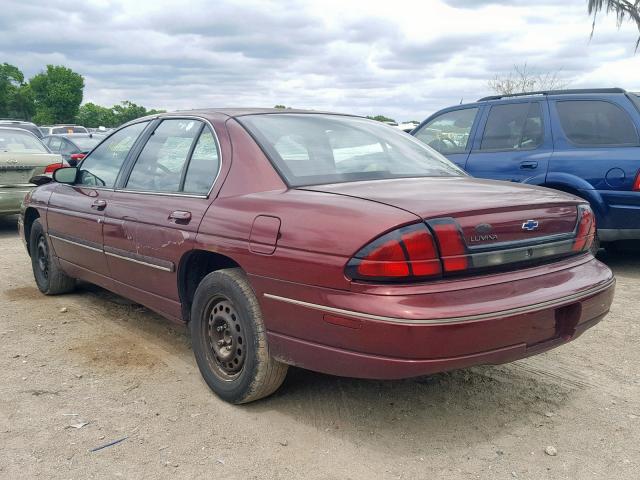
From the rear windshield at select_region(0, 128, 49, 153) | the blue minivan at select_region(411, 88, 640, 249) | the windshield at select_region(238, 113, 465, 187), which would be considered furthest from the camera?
the rear windshield at select_region(0, 128, 49, 153)

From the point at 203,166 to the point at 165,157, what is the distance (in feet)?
1.69

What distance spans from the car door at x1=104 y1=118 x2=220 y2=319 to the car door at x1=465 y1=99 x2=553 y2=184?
3.84 m

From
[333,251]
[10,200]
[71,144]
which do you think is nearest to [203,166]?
[333,251]

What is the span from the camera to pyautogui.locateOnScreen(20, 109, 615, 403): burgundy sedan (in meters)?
2.55

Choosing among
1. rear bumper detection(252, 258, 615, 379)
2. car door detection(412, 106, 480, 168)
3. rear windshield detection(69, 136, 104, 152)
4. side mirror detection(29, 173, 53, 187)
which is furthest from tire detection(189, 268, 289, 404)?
rear windshield detection(69, 136, 104, 152)

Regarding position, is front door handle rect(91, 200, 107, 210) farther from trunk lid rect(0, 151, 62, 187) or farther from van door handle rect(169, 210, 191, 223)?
trunk lid rect(0, 151, 62, 187)

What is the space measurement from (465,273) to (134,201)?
2273 mm

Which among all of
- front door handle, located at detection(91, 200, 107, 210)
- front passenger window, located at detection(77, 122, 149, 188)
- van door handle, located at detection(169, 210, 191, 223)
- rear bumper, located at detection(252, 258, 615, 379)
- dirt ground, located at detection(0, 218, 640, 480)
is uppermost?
front passenger window, located at detection(77, 122, 149, 188)

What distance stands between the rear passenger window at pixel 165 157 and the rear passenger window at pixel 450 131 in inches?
149

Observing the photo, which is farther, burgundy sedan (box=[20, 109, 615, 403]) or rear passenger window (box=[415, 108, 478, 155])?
rear passenger window (box=[415, 108, 478, 155])

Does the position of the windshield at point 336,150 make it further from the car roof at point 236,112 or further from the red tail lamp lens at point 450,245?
the red tail lamp lens at point 450,245

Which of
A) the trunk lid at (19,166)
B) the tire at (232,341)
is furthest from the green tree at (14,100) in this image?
the tire at (232,341)

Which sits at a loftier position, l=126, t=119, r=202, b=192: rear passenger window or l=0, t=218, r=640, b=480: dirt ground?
l=126, t=119, r=202, b=192: rear passenger window

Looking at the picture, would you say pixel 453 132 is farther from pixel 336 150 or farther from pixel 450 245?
pixel 450 245
